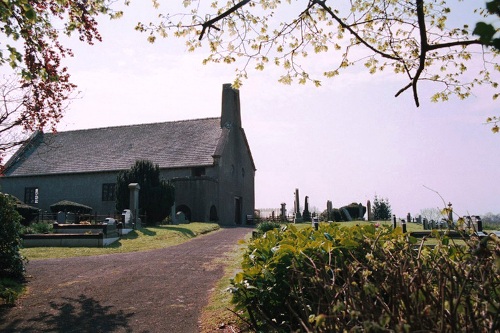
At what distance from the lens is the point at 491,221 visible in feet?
99.3

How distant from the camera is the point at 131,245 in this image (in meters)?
17.9

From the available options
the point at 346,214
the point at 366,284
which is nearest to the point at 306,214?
the point at 346,214

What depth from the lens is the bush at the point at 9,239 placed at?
9.59 meters

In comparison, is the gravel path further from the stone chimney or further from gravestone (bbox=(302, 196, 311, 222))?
the stone chimney

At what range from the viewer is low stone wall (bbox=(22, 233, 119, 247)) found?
1761 centimetres

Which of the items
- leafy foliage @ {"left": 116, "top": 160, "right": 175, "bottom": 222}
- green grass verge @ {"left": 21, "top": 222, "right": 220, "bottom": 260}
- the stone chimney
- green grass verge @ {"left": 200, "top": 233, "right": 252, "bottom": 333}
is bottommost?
green grass verge @ {"left": 200, "top": 233, "right": 252, "bottom": 333}

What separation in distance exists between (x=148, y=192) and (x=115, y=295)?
21.4 m

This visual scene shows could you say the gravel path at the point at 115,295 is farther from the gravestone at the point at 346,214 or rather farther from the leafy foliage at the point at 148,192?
the gravestone at the point at 346,214

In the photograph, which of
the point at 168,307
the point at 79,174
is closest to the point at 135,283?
the point at 168,307

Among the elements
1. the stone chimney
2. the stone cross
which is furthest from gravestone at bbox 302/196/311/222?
the stone cross

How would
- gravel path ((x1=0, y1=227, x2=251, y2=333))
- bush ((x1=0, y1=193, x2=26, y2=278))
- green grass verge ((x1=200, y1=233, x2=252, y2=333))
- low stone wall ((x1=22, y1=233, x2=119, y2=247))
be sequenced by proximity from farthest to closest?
low stone wall ((x1=22, y1=233, x2=119, y2=247)) < bush ((x1=0, y1=193, x2=26, y2=278)) < gravel path ((x1=0, y1=227, x2=251, y2=333)) < green grass verge ((x1=200, y1=233, x2=252, y2=333))

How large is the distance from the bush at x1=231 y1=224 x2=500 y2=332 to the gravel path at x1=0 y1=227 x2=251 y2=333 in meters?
2.59

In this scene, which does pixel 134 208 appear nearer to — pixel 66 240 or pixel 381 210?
pixel 66 240

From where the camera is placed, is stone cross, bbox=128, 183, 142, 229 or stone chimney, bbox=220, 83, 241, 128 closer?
stone cross, bbox=128, 183, 142, 229
